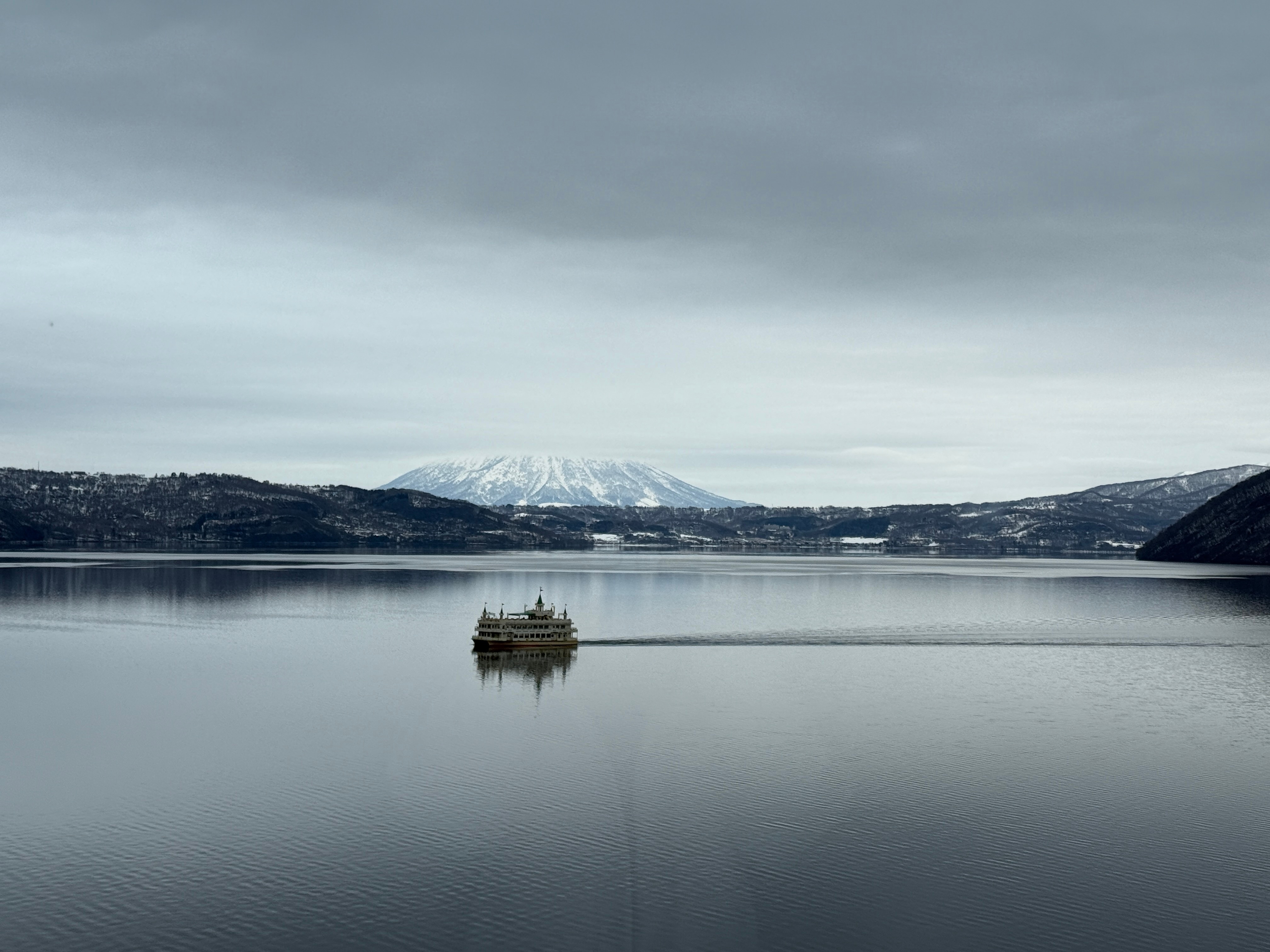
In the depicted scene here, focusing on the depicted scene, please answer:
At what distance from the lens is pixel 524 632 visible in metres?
108

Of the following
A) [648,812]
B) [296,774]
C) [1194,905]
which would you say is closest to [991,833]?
[1194,905]

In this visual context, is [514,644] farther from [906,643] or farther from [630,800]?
[630,800]

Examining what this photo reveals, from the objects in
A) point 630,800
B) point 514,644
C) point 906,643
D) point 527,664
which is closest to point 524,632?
point 514,644

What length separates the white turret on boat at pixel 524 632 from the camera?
10662 centimetres

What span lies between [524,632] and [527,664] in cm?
933

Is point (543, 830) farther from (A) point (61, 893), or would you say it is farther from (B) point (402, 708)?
(B) point (402, 708)

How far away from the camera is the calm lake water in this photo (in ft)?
116

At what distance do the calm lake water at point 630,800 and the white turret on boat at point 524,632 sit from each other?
4604 mm

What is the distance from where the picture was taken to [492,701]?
77.4 meters

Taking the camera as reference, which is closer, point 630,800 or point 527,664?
point 630,800

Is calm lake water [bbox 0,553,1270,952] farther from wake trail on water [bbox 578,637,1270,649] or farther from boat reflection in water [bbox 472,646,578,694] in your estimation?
wake trail on water [bbox 578,637,1270,649]

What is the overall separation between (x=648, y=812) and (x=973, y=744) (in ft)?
75.4

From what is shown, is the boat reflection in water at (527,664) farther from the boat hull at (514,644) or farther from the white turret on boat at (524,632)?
the white turret on boat at (524,632)

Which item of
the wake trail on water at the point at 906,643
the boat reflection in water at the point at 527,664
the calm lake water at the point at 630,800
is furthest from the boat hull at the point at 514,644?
the wake trail on water at the point at 906,643
